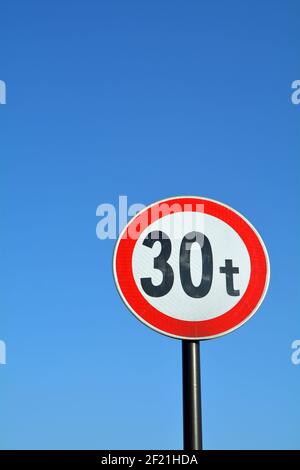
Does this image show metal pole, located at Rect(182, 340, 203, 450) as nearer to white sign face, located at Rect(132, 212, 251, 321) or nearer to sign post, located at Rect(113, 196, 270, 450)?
sign post, located at Rect(113, 196, 270, 450)

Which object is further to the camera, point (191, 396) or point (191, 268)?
point (191, 268)

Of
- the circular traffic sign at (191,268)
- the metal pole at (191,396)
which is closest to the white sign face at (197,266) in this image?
the circular traffic sign at (191,268)

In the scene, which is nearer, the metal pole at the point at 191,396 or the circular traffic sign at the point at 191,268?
the metal pole at the point at 191,396

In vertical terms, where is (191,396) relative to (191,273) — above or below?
below

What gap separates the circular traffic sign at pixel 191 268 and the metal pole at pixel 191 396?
66 mm

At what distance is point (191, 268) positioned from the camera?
8.21 ft

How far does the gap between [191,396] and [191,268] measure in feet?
1.74

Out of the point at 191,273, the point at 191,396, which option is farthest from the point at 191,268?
the point at 191,396

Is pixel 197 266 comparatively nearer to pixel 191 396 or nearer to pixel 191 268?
pixel 191 268

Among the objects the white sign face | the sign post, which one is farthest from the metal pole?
the white sign face

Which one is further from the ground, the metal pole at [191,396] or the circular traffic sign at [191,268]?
the circular traffic sign at [191,268]

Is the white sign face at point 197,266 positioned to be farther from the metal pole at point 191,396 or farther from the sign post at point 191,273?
the metal pole at point 191,396

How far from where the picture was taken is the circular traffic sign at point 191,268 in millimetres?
2438
